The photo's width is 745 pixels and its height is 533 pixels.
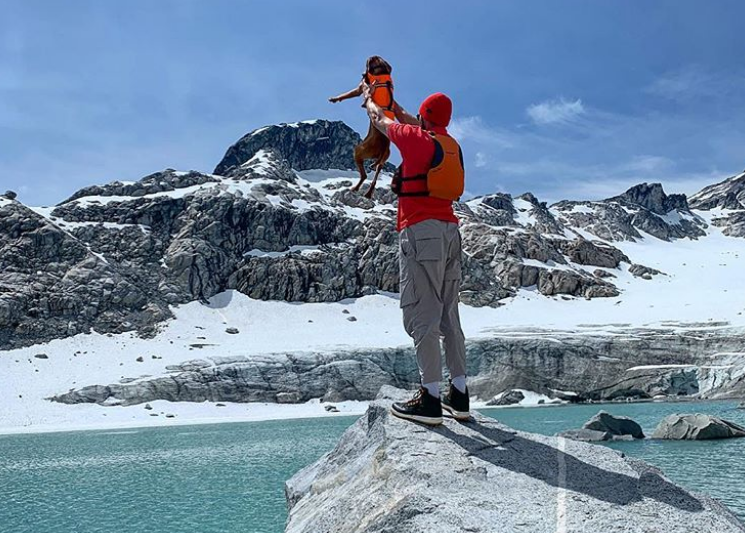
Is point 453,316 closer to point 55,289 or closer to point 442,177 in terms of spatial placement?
point 442,177

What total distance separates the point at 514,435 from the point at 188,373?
5498 centimetres

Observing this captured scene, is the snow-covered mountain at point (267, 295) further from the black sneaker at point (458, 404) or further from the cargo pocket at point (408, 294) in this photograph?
the cargo pocket at point (408, 294)

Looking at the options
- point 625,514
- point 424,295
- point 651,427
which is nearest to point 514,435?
point 424,295

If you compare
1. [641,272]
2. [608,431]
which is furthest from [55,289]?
[641,272]

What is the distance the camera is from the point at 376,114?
6859 millimetres

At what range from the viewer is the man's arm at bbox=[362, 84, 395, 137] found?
21.7 ft

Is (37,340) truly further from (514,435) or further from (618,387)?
(514,435)

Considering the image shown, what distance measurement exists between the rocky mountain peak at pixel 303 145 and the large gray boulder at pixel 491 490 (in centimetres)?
14581

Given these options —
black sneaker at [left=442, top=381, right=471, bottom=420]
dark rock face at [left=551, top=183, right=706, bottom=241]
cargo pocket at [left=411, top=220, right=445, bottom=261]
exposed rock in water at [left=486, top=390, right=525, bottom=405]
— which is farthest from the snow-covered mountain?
cargo pocket at [left=411, top=220, right=445, bottom=261]

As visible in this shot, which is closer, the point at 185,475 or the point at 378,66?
the point at 378,66

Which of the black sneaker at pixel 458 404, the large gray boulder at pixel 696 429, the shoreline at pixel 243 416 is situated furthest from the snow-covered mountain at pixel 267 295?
the black sneaker at pixel 458 404

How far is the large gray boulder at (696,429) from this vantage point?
2452 cm

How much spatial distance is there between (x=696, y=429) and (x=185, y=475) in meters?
20.8

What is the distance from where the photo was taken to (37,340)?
234 feet
